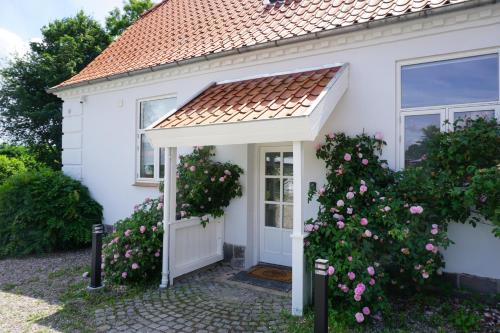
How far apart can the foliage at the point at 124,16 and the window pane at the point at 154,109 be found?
45.1 ft

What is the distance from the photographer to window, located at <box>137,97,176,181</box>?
24.8 ft

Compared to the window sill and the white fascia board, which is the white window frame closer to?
the window sill

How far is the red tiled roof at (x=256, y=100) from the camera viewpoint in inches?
175

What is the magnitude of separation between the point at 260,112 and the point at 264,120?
33 centimetres

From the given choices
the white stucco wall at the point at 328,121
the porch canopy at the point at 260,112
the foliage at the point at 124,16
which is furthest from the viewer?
the foliage at the point at 124,16

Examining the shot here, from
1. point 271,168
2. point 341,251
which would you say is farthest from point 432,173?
point 271,168

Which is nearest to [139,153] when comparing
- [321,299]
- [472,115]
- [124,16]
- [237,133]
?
[237,133]

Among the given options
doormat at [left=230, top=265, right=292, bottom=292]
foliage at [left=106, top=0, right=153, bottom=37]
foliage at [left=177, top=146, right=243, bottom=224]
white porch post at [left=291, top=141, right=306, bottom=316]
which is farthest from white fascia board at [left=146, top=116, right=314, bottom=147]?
foliage at [left=106, top=0, right=153, bottom=37]

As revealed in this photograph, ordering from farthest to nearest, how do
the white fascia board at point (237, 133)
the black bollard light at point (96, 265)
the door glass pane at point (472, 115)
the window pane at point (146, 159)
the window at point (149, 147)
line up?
the window pane at point (146, 159) → the window at point (149, 147) → the black bollard light at point (96, 265) → the door glass pane at point (472, 115) → the white fascia board at point (237, 133)

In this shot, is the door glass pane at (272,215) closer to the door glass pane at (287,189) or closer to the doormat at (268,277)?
the door glass pane at (287,189)

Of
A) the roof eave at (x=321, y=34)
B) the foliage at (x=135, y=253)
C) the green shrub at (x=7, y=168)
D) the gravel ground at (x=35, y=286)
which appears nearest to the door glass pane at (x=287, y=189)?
the foliage at (x=135, y=253)

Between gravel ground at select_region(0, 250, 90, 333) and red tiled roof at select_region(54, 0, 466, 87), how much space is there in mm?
4158

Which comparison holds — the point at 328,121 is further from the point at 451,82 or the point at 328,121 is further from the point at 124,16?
the point at 124,16

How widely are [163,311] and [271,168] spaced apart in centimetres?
297
